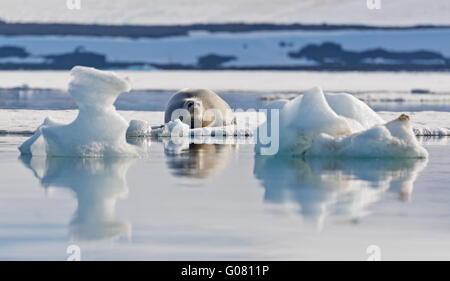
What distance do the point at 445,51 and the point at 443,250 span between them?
53991 millimetres

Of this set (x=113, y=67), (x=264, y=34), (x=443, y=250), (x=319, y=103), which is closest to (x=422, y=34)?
(x=264, y=34)

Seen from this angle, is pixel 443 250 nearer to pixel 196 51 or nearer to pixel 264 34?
pixel 196 51

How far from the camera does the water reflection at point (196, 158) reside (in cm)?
799

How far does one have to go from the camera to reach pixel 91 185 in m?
6.97

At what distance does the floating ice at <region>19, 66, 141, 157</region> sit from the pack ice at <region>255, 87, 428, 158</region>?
1.42m

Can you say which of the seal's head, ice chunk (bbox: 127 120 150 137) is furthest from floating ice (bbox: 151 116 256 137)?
the seal's head

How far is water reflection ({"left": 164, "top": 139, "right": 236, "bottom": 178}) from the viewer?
26.2ft

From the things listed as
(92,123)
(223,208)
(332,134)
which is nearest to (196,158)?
(92,123)

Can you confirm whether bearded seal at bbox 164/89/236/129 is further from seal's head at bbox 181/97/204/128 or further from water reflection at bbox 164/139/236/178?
water reflection at bbox 164/139/236/178

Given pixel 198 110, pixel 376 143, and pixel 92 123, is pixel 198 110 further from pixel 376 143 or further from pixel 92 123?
pixel 376 143

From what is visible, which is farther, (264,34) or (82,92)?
(264,34)

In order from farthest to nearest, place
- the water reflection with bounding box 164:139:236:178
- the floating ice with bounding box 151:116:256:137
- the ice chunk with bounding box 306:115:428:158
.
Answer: the floating ice with bounding box 151:116:256:137, the ice chunk with bounding box 306:115:428:158, the water reflection with bounding box 164:139:236:178

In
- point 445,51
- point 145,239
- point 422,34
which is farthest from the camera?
point 422,34
